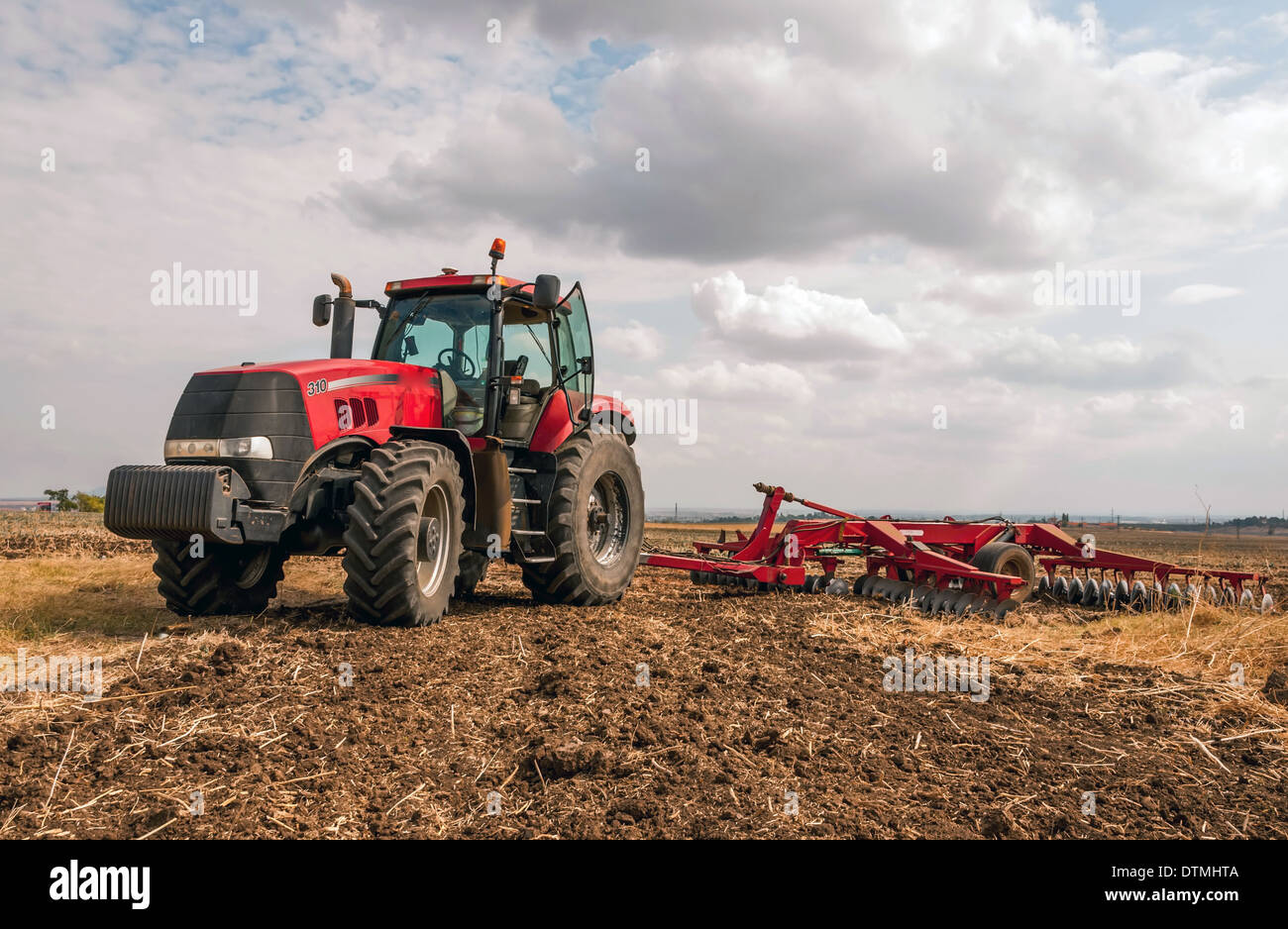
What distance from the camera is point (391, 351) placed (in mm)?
7812

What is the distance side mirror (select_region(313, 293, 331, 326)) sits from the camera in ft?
25.2

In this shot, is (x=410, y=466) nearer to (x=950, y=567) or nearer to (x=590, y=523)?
(x=590, y=523)

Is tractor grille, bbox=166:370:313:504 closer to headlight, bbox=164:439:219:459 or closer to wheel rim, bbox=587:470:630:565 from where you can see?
headlight, bbox=164:439:219:459

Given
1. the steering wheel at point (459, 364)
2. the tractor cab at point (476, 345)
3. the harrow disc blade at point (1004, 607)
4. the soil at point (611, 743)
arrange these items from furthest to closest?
the harrow disc blade at point (1004, 607), the steering wheel at point (459, 364), the tractor cab at point (476, 345), the soil at point (611, 743)

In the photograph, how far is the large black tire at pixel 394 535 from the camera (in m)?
5.74

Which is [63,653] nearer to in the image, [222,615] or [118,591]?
[222,615]

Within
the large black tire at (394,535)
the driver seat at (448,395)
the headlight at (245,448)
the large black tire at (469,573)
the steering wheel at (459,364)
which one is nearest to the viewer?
the large black tire at (394,535)

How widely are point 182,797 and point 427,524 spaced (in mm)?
2883

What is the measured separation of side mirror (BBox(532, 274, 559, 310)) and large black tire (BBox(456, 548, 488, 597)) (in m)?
2.59

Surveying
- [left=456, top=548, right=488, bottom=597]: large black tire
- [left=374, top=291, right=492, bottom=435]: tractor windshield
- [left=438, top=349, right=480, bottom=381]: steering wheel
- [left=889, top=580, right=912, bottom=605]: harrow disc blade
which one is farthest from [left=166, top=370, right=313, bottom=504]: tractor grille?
[left=889, top=580, right=912, bottom=605]: harrow disc blade

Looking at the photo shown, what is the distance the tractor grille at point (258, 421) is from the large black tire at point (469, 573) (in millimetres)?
2544

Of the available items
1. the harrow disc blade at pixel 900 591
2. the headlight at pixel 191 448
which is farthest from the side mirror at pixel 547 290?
the harrow disc blade at pixel 900 591

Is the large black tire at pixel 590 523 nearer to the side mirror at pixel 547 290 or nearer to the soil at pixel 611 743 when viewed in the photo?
the soil at pixel 611 743
